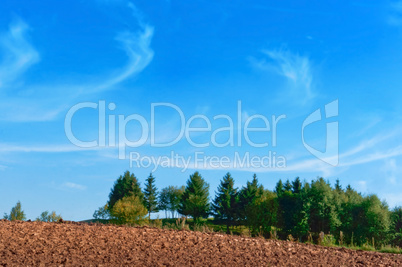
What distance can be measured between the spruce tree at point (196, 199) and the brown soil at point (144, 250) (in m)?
41.6

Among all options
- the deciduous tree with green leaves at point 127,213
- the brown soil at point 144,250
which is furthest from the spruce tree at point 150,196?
the brown soil at point 144,250

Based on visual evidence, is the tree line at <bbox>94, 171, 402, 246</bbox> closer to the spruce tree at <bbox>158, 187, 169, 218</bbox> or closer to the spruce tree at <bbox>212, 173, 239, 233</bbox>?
the spruce tree at <bbox>212, 173, 239, 233</bbox>

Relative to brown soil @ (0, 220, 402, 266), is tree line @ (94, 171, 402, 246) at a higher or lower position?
lower

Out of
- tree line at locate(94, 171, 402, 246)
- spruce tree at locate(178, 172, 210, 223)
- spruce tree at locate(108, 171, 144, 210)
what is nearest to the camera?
tree line at locate(94, 171, 402, 246)

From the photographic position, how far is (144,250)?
822 centimetres

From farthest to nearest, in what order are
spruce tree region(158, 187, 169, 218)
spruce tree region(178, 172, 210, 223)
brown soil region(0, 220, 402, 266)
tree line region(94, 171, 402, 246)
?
spruce tree region(158, 187, 169, 218) → spruce tree region(178, 172, 210, 223) → tree line region(94, 171, 402, 246) → brown soil region(0, 220, 402, 266)

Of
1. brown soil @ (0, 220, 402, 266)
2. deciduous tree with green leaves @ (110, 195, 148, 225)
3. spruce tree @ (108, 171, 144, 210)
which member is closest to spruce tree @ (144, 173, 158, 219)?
spruce tree @ (108, 171, 144, 210)

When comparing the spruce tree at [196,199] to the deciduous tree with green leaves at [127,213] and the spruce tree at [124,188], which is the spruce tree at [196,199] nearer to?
the spruce tree at [124,188]

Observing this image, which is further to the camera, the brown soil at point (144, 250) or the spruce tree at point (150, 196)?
the spruce tree at point (150, 196)

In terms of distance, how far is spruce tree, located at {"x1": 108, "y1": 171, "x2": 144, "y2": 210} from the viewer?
57.8 m

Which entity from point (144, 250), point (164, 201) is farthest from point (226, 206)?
point (144, 250)

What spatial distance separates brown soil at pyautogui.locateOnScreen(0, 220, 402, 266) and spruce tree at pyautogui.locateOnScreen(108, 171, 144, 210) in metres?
47.9

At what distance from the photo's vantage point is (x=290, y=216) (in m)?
36.2

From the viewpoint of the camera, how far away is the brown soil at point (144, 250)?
7375 mm
